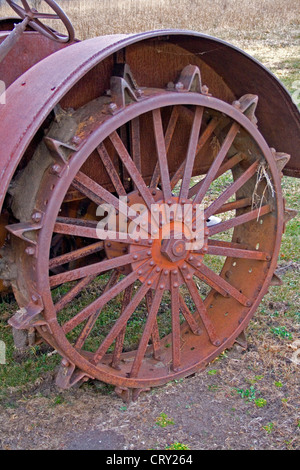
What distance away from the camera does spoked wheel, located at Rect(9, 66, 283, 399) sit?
7.83ft

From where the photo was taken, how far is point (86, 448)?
8.43 ft

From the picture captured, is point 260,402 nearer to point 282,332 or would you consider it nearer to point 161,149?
point 282,332

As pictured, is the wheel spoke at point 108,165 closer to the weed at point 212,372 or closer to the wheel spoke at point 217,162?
the wheel spoke at point 217,162

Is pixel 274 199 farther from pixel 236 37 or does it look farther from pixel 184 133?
pixel 236 37

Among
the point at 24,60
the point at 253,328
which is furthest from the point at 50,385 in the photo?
the point at 24,60

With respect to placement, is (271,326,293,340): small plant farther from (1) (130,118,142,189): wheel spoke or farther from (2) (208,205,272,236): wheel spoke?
(1) (130,118,142,189): wheel spoke

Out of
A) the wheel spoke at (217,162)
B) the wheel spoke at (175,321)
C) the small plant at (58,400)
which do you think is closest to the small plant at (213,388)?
the wheel spoke at (175,321)

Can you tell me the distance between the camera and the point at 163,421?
273 cm

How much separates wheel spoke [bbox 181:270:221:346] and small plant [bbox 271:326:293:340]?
544 millimetres

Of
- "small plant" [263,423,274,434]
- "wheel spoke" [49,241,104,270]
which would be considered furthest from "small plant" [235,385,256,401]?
"wheel spoke" [49,241,104,270]

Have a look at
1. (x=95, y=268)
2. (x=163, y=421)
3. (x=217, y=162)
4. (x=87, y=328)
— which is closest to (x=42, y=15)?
(x=217, y=162)

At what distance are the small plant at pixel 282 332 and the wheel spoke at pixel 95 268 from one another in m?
1.26

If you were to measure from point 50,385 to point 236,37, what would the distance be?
1070cm

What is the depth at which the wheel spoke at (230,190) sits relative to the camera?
9.35 feet
